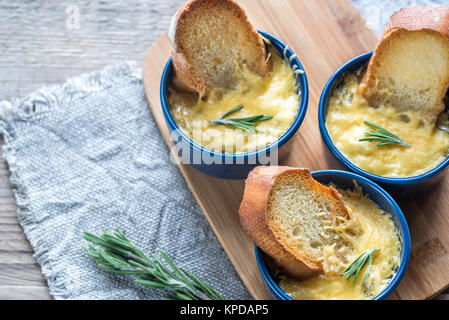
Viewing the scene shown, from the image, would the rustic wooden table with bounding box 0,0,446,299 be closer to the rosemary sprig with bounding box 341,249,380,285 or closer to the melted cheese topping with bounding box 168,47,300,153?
the melted cheese topping with bounding box 168,47,300,153

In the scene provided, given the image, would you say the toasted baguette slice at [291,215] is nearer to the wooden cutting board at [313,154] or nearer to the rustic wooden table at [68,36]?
the wooden cutting board at [313,154]

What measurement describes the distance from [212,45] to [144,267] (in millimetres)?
780

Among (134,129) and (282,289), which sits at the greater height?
(134,129)

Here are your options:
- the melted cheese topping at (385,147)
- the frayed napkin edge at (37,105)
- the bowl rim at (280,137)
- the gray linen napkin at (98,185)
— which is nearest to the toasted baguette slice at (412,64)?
the melted cheese topping at (385,147)

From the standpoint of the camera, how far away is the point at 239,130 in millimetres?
1678

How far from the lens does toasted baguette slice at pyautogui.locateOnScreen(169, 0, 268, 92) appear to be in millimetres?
1688

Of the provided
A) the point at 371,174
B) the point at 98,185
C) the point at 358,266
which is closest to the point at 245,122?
the point at 371,174

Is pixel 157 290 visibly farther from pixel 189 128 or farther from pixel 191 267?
pixel 189 128

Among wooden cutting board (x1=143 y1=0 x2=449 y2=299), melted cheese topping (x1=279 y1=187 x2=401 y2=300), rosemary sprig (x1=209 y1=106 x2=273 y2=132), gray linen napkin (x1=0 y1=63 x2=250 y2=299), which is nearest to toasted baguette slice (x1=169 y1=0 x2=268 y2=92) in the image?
rosemary sprig (x1=209 y1=106 x2=273 y2=132)

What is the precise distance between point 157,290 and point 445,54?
121 cm

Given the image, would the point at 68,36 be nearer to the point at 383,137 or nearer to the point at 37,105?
the point at 37,105

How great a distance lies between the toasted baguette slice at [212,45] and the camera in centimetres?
169
